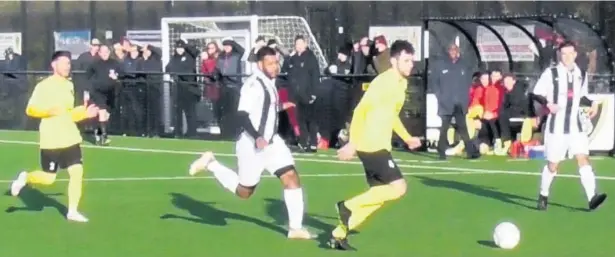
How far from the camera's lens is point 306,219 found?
44.7 ft

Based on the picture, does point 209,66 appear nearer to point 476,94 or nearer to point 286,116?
point 286,116

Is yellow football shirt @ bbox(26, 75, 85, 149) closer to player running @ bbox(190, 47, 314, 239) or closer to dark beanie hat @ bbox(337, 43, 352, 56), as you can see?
player running @ bbox(190, 47, 314, 239)

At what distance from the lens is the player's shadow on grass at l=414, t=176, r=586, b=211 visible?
49.2ft

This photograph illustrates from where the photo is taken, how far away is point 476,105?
21859 millimetres

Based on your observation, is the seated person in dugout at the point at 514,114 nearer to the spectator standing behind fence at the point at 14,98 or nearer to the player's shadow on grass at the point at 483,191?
the player's shadow on grass at the point at 483,191

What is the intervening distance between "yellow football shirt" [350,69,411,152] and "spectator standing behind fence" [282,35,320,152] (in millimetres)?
10793

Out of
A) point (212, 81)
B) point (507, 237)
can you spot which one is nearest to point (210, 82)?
point (212, 81)

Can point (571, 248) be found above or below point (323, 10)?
below

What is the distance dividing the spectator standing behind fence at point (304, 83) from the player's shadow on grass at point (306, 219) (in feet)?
22.3

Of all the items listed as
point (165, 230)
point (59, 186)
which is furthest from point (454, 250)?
point (59, 186)

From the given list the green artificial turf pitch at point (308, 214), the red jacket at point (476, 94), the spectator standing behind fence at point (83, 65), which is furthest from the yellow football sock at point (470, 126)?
the spectator standing behind fence at point (83, 65)

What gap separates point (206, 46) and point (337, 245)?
51.3 feet

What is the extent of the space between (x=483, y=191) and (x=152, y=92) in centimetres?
1159

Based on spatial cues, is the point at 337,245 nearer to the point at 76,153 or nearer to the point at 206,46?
the point at 76,153
